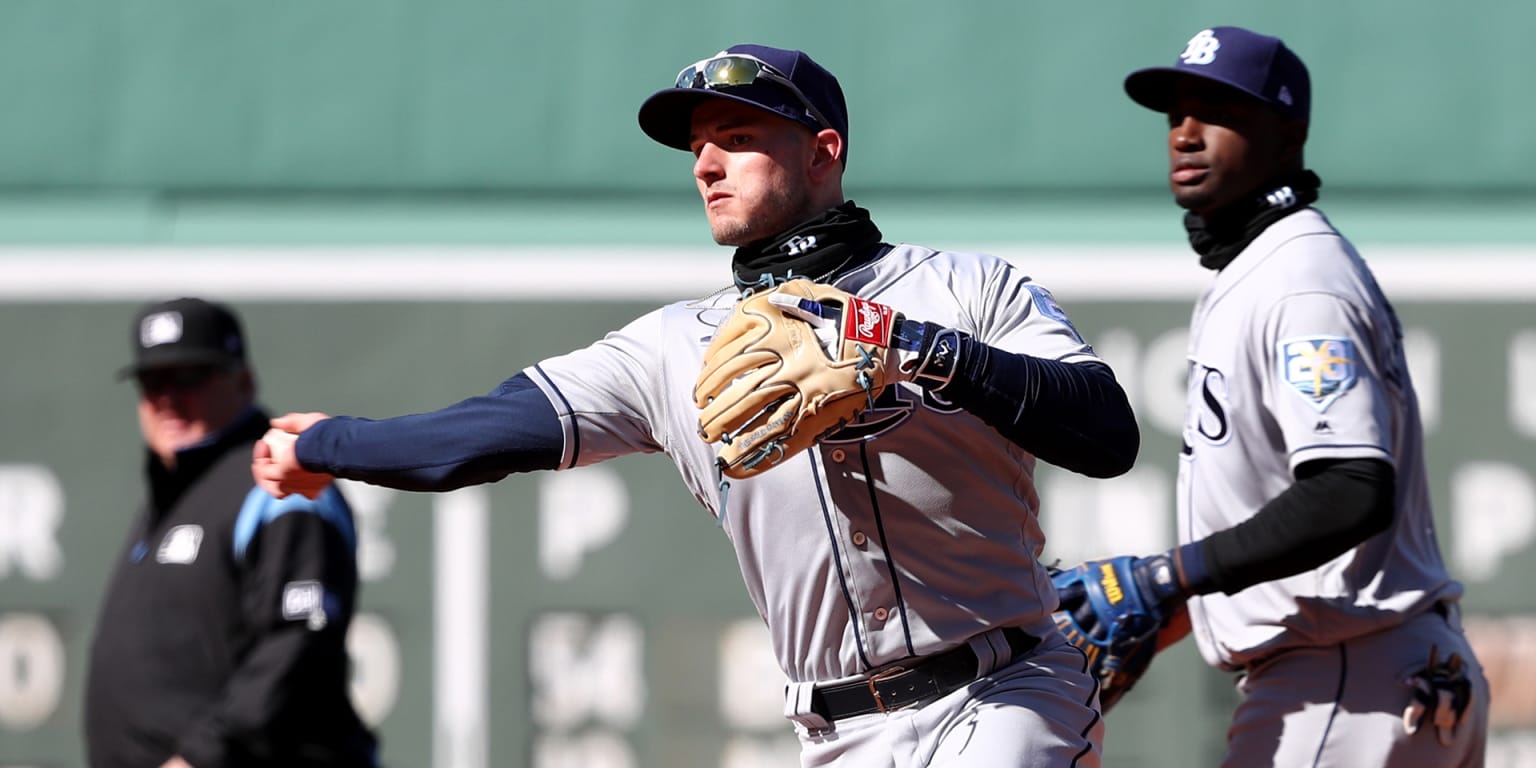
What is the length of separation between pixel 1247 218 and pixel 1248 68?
286mm

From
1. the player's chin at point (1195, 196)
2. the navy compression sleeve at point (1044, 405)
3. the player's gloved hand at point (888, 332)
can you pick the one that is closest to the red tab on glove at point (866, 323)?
the player's gloved hand at point (888, 332)

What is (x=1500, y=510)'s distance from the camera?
6637 mm

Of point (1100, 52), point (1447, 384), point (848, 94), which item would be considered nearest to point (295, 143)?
point (848, 94)

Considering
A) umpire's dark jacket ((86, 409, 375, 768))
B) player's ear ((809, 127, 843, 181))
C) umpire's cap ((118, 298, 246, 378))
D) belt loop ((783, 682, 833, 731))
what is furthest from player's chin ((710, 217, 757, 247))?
umpire's cap ((118, 298, 246, 378))

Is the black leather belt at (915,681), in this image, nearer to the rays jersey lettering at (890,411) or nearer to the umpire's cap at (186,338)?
the rays jersey lettering at (890,411)

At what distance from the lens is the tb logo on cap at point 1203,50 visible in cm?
376

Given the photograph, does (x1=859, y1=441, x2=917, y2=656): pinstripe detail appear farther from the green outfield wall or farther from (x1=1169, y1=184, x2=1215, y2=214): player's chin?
Answer: the green outfield wall

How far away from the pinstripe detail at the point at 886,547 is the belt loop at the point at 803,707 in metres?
0.20

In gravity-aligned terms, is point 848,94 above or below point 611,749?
above

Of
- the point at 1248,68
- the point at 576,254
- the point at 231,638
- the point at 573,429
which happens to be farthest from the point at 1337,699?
the point at 576,254

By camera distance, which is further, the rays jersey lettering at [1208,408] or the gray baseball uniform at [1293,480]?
the rays jersey lettering at [1208,408]

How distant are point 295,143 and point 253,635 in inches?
123

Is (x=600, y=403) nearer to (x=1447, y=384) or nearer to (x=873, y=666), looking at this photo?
(x=873, y=666)

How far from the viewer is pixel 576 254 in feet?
22.2
